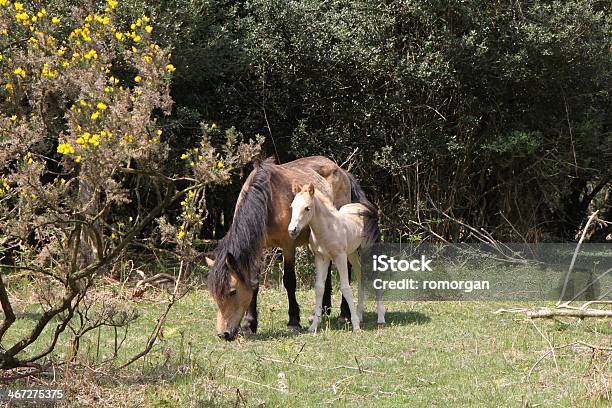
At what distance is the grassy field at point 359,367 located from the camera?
18.1 feet

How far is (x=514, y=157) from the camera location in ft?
44.1

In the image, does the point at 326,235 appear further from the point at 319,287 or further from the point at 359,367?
the point at 359,367

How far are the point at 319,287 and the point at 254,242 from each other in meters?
0.84

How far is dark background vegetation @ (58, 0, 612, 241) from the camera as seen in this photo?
1241 centimetres

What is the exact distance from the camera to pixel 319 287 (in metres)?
8.09

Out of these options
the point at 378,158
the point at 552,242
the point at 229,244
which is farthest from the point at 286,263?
the point at 552,242

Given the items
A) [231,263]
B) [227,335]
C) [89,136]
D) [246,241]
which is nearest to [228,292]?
[231,263]

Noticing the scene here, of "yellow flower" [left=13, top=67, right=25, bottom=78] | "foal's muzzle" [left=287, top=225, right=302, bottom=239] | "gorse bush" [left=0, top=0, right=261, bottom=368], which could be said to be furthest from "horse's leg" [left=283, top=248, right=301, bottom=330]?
"yellow flower" [left=13, top=67, right=25, bottom=78]

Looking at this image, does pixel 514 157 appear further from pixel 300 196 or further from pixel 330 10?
pixel 300 196

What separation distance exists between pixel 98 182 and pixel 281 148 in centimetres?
936

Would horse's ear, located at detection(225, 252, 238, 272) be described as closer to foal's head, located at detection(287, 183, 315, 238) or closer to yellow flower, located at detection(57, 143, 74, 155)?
foal's head, located at detection(287, 183, 315, 238)

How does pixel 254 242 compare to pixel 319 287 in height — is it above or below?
above

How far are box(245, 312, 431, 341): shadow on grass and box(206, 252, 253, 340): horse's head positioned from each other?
346 mm

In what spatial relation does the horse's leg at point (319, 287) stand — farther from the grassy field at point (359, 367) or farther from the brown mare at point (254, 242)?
the brown mare at point (254, 242)
